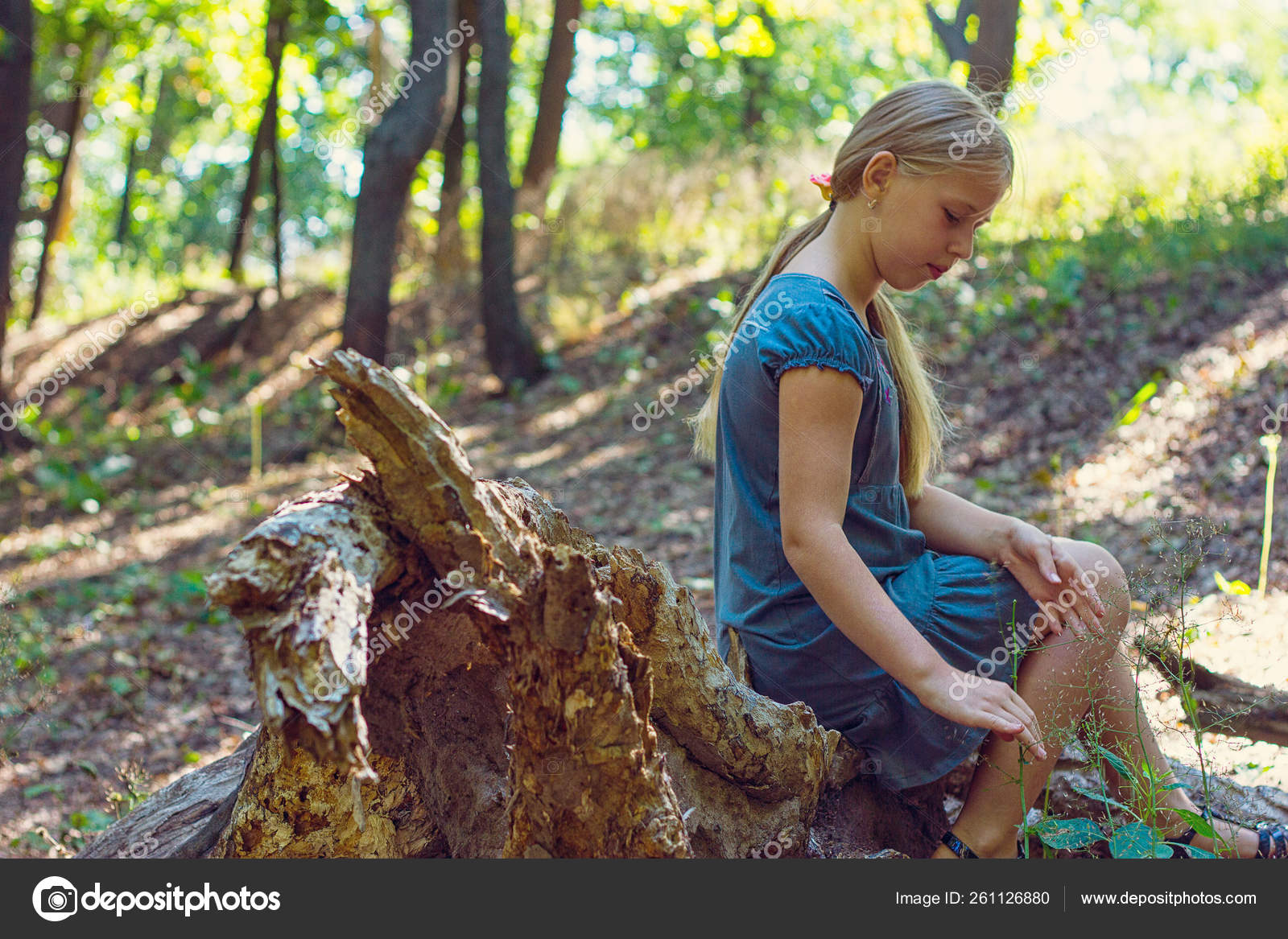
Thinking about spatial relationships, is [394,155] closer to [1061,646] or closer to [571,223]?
[571,223]

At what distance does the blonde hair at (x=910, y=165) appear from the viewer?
2039 millimetres

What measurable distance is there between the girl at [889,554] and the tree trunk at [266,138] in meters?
9.68

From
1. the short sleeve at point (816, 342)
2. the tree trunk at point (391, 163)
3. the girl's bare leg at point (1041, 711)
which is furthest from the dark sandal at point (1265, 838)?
the tree trunk at point (391, 163)

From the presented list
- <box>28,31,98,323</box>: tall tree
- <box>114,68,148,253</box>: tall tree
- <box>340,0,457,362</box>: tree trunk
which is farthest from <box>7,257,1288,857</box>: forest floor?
<box>114,68,148,253</box>: tall tree

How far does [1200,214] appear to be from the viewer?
25.5ft

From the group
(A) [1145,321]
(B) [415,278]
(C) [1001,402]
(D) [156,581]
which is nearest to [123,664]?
(D) [156,581]

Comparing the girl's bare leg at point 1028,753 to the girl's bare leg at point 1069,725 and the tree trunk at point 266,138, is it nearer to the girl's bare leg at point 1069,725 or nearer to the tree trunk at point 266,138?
the girl's bare leg at point 1069,725

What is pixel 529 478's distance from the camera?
6.89 m

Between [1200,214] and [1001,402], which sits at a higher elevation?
[1200,214]

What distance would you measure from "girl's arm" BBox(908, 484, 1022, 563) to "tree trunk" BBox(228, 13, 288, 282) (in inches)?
385

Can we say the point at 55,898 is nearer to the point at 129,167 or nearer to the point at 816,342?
the point at 816,342

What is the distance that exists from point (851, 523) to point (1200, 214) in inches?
283

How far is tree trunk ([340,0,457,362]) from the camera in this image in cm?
732

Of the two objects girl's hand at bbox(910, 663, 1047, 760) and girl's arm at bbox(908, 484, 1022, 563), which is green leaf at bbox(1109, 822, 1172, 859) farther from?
girl's arm at bbox(908, 484, 1022, 563)
